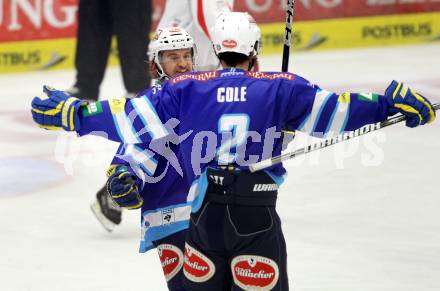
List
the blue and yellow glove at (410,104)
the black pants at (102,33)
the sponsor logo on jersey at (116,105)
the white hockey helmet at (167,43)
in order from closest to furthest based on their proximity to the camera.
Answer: the blue and yellow glove at (410,104)
the sponsor logo on jersey at (116,105)
the white hockey helmet at (167,43)
the black pants at (102,33)

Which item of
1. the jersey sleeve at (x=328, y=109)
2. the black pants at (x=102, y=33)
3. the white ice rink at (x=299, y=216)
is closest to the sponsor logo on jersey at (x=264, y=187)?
the jersey sleeve at (x=328, y=109)

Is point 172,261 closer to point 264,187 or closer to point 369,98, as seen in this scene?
point 264,187

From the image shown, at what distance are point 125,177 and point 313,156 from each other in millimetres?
4045

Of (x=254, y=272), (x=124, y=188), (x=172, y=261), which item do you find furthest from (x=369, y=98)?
(x=172, y=261)

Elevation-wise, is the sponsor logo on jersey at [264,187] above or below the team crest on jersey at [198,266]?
above

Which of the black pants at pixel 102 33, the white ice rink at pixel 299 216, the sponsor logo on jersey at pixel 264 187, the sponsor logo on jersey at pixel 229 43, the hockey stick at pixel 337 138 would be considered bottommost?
the white ice rink at pixel 299 216

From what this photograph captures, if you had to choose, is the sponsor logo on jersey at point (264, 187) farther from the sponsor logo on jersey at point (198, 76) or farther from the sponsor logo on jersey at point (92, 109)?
the sponsor logo on jersey at point (92, 109)

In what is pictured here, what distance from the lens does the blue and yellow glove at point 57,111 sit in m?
3.98

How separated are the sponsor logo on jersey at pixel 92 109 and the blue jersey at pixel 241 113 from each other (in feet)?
0.06

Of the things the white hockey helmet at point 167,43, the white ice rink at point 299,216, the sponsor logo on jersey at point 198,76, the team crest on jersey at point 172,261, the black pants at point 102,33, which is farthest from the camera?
the black pants at point 102,33

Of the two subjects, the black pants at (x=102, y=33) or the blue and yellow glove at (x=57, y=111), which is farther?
the black pants at (x=102, y=33)

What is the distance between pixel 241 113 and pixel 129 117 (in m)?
0.43

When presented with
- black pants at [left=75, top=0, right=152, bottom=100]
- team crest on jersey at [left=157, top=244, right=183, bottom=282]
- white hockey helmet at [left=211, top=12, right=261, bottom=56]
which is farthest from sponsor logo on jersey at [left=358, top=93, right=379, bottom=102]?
black pants at [left=75, top=0, right=152, bottom=100]

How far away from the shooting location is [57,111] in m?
3.97
